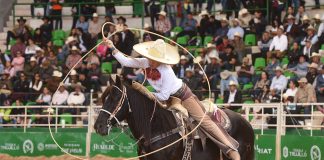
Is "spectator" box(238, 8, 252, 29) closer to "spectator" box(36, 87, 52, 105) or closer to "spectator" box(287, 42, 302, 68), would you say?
"spectator" box(287, 42, 302, 68)

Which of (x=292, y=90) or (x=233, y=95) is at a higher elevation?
(x=292, y=90)

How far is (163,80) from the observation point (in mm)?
12945

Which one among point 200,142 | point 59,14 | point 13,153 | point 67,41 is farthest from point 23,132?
point 200,142

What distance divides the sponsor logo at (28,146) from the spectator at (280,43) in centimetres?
694

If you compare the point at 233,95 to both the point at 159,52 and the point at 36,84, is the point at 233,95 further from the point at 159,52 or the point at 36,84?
the point at 159,52

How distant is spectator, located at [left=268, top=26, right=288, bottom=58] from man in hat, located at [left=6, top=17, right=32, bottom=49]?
33.5ft

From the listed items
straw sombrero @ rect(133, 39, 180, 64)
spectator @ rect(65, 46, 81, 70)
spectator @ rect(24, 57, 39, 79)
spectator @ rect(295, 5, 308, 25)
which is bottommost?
spectator @ rect(24, 57, 39, 79)

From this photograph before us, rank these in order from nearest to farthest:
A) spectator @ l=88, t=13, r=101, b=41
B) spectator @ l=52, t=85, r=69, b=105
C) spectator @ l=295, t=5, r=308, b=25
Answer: spectator @ l=52, t=85, r=69, b=105
spectator @ l=295, t=5, r=308, b=25
spectator @ l=88, t=13, r=101, b=41

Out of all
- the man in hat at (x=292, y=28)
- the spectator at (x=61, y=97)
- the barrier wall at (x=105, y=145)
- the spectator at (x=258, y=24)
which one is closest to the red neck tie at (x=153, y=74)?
the barrier wall at (x=105, y=145)

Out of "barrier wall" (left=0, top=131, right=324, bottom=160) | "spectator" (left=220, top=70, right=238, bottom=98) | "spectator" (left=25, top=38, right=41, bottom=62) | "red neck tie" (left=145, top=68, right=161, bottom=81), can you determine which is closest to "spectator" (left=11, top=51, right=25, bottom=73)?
"spectator" (left=25, top=38, right=41, bottom=62)

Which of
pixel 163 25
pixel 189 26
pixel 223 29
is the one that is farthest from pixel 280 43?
pixel 163 25

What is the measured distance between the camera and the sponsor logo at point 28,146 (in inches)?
977

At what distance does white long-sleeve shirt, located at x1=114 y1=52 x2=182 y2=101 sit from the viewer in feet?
42.5

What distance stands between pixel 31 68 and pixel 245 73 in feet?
25.9
